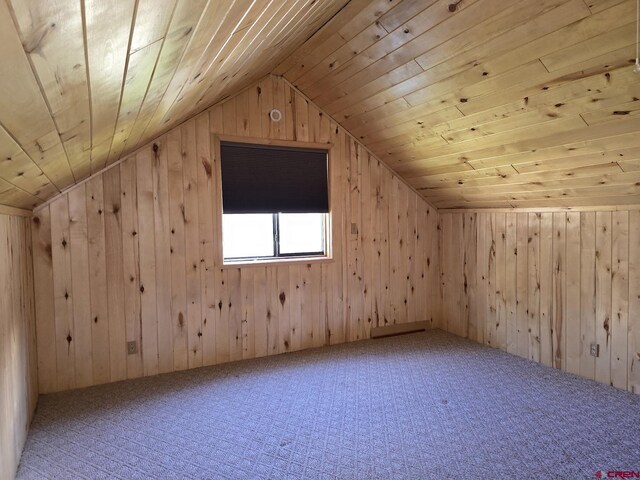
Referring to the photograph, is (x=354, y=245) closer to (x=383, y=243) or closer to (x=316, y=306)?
(x=383, y=243)

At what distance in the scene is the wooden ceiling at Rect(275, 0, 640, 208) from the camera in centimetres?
191

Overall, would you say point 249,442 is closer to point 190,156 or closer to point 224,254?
point 224,254

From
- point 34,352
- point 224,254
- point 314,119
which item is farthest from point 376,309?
point 34,352

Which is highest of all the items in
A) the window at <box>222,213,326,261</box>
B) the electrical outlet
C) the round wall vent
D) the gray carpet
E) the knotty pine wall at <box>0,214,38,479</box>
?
the round wall vent

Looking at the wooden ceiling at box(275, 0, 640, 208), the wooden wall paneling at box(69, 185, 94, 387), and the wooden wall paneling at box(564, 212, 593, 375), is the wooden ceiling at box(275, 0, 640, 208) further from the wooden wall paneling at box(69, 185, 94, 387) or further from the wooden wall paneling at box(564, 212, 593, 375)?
the wooden wall paneling at box(69, 185, 94, 387)

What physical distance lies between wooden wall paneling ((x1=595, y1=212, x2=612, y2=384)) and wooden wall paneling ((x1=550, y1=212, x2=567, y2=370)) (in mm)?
251

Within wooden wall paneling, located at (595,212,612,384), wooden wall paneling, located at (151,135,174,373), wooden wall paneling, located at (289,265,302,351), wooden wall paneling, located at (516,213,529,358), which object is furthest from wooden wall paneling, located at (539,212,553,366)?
wooden wall paneling, located at (151,135,174,373)

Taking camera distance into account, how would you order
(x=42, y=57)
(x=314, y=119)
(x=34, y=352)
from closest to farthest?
(x=42, y=57) < (x=34, y=352) < (x=314, y=119)

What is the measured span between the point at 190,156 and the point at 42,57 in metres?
2.68

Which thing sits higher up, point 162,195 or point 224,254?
point 162,195

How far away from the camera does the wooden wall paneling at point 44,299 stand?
278 centimetres

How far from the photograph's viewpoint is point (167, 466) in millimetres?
1979

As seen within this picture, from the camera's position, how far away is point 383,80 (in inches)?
114

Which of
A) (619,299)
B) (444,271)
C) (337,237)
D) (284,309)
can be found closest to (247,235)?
(284,309)
